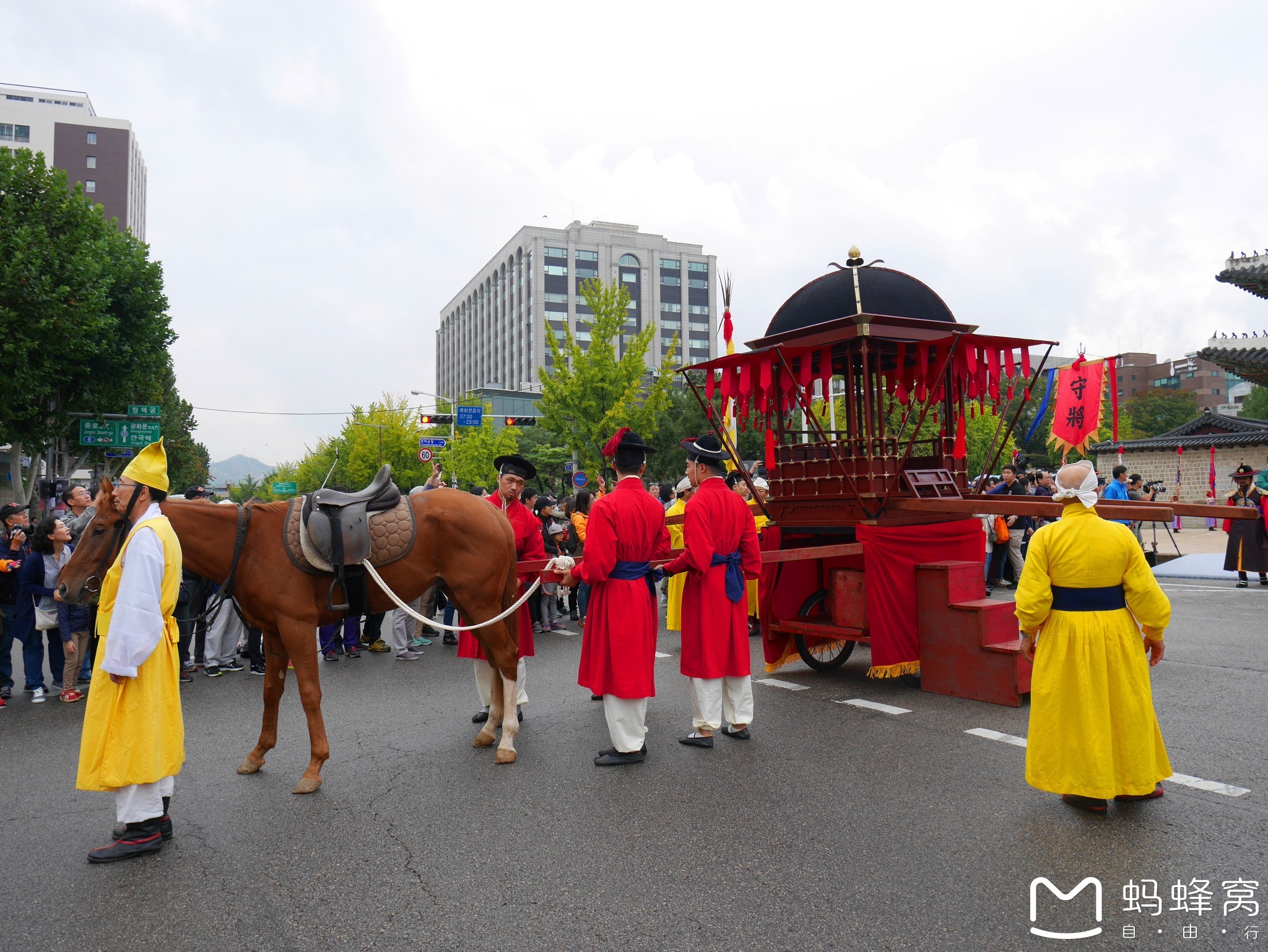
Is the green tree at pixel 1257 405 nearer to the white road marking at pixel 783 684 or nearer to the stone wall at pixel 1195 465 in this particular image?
the stone wall at pixel 1195 465

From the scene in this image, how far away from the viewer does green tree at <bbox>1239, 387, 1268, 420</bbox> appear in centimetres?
5162

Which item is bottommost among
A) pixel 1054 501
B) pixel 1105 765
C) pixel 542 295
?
pixel 1105 765

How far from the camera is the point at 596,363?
27266 millimetres

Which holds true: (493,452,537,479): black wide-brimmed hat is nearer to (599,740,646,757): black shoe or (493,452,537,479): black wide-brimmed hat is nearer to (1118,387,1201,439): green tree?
(599,740,646,757): black shoe

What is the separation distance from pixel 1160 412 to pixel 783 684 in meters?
59.5

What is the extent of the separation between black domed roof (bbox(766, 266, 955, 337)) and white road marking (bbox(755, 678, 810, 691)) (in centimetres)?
302

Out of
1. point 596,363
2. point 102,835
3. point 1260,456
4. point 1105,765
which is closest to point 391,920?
point 102,835

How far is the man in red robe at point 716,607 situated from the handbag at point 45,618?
221 inches

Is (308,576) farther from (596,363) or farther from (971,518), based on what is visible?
(596,363)

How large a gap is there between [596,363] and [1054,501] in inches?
922

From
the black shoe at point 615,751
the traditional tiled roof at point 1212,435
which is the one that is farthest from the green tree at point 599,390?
the black shoe at point 615,751

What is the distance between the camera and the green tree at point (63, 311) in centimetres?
1666

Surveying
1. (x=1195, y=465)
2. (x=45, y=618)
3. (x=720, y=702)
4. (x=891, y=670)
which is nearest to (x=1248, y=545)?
(x=891, y=670)

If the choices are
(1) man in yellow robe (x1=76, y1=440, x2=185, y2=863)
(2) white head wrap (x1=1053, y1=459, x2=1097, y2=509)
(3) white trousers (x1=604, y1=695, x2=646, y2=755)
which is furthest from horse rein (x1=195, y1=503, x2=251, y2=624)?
(2) white head wrap (x1=1053, y1=459, x2=1097, y2=509)
